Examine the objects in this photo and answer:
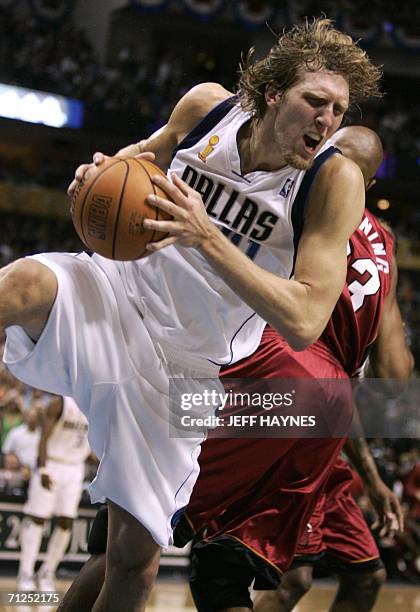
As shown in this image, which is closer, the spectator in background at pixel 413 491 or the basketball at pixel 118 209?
the basketball at pixel 118 209

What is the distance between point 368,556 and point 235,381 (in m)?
1.18

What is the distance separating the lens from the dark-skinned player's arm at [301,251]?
230 cm

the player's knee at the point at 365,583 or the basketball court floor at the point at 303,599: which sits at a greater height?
the player's knee at the point at 365,583

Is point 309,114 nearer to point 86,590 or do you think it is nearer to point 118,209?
point 118,209

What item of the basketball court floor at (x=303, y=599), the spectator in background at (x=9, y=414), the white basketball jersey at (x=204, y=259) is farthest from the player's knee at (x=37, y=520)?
the white basketball jersey at (x=204, y=259)

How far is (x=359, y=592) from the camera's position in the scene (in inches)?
159

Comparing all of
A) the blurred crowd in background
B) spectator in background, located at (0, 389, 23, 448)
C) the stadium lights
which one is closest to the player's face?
the blurred crowd in background

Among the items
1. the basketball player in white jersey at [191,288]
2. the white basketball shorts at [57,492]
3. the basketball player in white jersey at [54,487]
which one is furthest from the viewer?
the white basketball shorts at [57,492]

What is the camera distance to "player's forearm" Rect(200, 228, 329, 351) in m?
2.35

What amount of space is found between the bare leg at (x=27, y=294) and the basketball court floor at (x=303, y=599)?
3807mm

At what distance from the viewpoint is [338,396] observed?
145 inches

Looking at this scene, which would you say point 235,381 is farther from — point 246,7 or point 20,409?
point 246,7

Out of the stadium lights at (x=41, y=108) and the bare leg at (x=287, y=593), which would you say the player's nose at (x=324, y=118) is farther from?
the stadium lights at (x=41, y=108)

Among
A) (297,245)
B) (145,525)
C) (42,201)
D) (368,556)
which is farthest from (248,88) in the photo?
(42,201)
